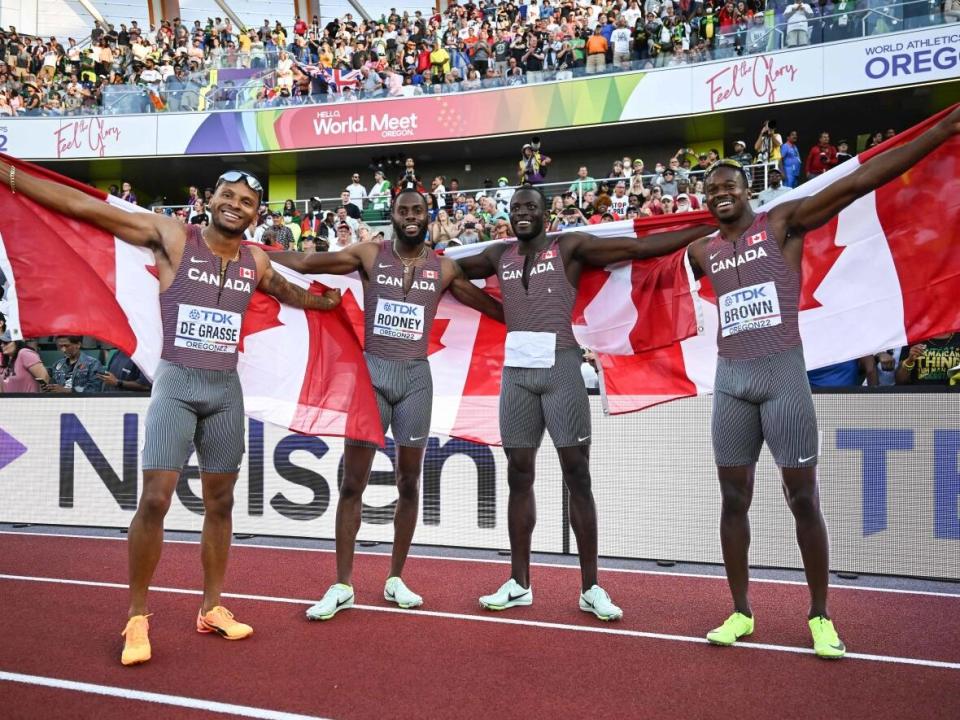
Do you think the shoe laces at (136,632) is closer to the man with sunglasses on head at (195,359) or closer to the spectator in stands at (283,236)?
the man with sunglasses on head at (195,359)

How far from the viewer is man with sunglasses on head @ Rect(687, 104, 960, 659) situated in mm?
4477

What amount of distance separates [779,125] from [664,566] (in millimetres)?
16324

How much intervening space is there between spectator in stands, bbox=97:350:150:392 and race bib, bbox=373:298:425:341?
15.7ft

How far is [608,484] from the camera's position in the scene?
7.23 m

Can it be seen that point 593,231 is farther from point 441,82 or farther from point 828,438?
point 441,82

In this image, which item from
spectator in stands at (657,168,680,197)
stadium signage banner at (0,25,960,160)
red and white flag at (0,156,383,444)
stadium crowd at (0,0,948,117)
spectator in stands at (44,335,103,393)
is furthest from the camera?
stadium crowd at (0,0,948,117)

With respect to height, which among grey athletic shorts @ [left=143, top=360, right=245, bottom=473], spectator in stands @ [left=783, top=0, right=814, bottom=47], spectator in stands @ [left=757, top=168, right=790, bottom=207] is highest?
spectator in stands @ [left=783, top=0, right=814, bottom=47]

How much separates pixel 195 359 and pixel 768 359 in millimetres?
3005

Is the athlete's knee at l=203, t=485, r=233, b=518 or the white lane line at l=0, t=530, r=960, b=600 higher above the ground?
the athlete's knee at l=203, t=485, r=233, b=518

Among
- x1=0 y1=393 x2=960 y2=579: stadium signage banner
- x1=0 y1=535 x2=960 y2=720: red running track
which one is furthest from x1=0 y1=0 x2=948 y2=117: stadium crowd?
x1=0 y1=535 x2=960 y2=720: red running track

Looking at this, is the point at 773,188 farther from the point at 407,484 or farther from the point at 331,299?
the point at 407,484

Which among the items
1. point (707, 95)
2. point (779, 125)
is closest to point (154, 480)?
point (707, 95)

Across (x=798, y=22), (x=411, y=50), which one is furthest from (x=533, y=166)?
(x=411, y=50)

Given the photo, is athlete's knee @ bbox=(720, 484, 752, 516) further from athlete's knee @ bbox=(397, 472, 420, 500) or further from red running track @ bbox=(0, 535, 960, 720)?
athlete's knee @ bbox=(397, 472, 420, 500)
